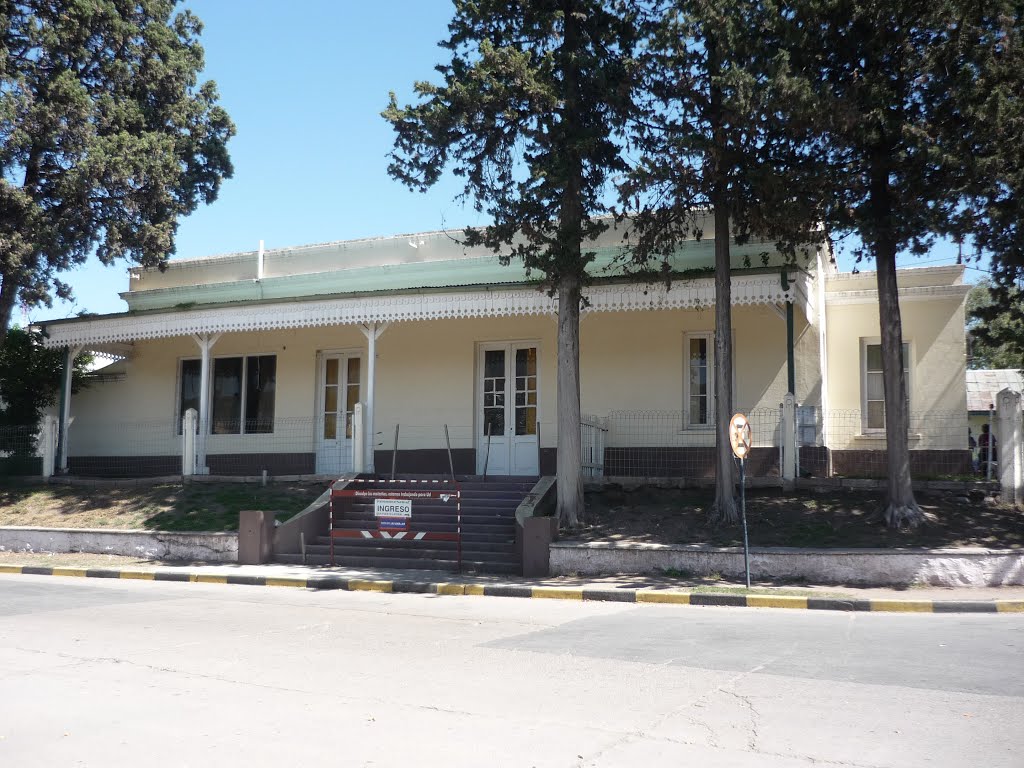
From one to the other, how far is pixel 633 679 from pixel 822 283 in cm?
1354

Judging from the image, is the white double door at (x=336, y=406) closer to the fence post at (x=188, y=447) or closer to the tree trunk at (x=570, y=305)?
the fence post at (x=188, y=447)

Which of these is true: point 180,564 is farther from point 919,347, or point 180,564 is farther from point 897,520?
point 919,347

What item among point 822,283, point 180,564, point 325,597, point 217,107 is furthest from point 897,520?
point 217,107

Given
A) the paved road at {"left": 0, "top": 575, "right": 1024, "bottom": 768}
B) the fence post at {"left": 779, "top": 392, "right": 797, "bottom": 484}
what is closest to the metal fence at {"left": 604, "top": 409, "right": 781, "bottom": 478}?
the fence post at {"left": 779, "top": 392, "right": 797, "bottom": 484}

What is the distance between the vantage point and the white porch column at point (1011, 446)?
14125mm

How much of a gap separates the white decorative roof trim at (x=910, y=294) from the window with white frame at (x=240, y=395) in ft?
41.3

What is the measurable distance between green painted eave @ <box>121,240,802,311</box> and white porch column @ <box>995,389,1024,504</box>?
4495mm

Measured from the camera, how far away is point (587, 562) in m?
13.5

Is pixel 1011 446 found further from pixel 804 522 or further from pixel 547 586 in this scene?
pixel 547 586

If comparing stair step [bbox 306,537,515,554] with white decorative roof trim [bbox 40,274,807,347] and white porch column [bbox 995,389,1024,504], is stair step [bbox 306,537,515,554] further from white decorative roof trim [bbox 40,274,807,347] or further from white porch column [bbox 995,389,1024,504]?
white porch column [bbox 995,389,1024,504]

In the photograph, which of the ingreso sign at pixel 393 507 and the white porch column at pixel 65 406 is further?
the white porch column at pixel 65 406

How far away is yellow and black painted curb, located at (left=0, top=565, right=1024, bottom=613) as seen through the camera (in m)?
10.9

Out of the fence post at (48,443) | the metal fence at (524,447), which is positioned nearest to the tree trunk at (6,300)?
the fence post at (48,443)

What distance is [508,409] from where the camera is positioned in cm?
1905
